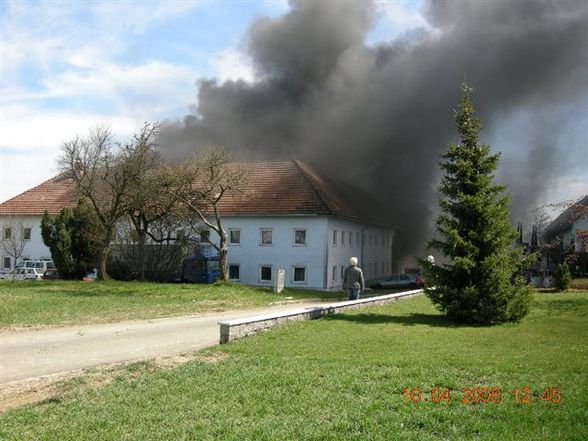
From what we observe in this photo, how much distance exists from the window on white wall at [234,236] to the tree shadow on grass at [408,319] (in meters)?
25.3

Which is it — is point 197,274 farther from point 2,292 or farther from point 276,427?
point 276,427

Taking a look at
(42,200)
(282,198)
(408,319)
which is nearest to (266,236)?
(282,198)

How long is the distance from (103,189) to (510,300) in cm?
2648

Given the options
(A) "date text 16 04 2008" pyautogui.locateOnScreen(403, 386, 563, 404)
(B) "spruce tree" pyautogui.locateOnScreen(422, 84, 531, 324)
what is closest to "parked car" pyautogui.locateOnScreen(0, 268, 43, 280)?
(B) "spruce tree" pyautogui.locateOnScreen(422, 84, 531, 324)

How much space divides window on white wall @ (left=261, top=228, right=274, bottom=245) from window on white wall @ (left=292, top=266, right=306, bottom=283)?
240 cm

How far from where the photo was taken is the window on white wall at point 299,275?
37.5 m

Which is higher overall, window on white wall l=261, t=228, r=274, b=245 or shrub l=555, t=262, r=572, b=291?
window on white wall l=261, t=228, r=274, b=245

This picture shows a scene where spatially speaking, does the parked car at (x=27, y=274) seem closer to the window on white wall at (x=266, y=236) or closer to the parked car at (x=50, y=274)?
the parked car at (x=50, y=274)

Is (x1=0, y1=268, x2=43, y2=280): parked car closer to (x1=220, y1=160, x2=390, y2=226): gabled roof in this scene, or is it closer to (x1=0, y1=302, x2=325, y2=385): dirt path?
(x1=220, y1=160, x2=390, y2=226): gabled roof

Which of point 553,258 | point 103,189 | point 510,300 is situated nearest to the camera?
point 510,300

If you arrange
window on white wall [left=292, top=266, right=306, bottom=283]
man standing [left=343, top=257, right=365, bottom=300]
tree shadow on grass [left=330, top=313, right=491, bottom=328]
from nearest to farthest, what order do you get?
tree shadow on grass [left=330, top=313, right=491, bottom=328]
man standing [left=343, top=257, right=365, bottom=300]
window on white wall [left=292, top=266, right=306, bottom=283]

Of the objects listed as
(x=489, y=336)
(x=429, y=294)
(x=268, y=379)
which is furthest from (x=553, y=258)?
(x=268, y=379)

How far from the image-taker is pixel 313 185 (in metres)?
39.0

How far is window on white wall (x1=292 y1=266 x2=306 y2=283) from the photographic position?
3747cm
